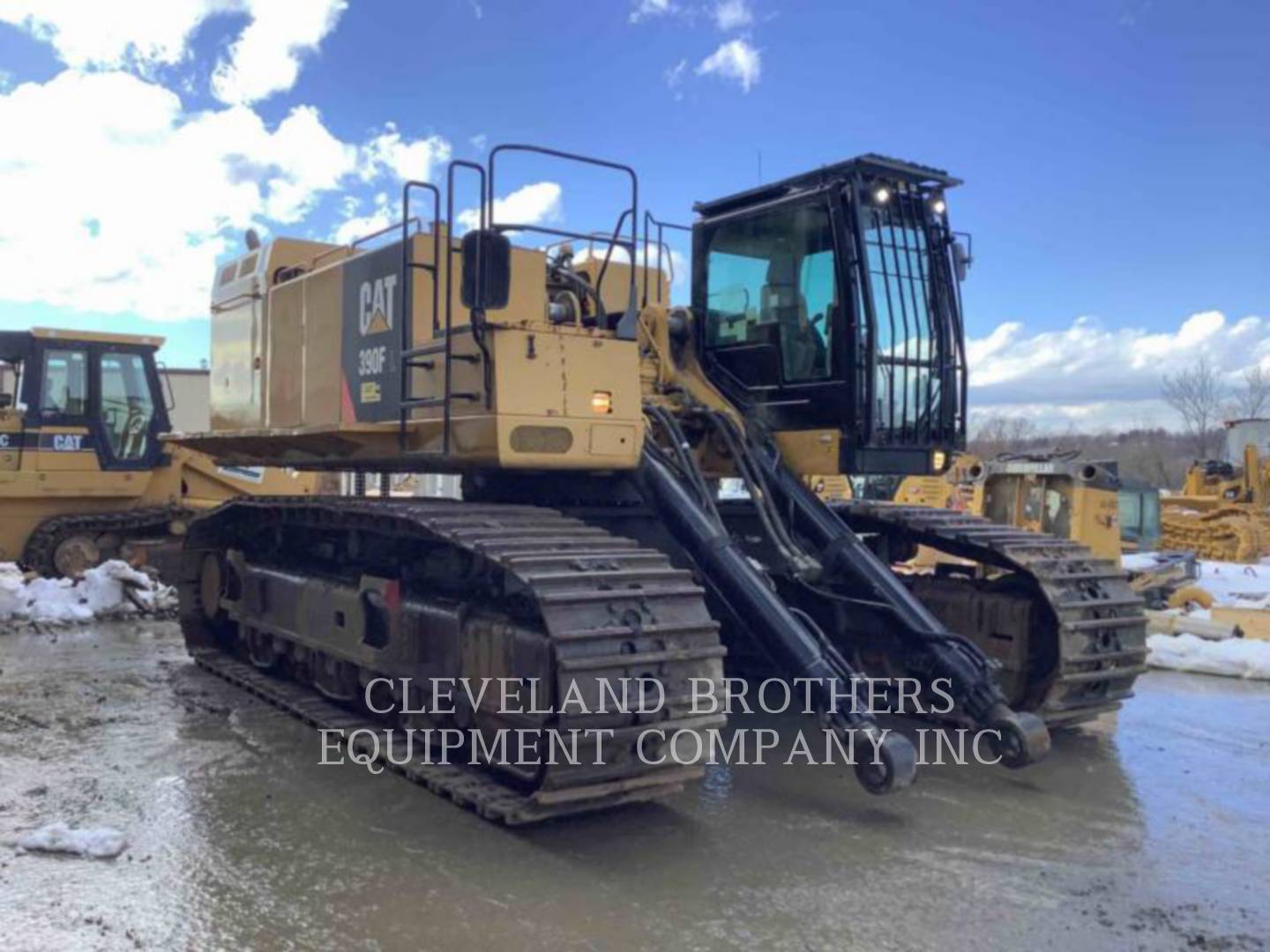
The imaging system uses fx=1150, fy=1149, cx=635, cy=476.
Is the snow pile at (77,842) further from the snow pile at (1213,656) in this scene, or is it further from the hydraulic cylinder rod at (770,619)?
the snow pile at (1213,656)

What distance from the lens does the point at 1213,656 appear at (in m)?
9.17

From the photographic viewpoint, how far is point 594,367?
552cm

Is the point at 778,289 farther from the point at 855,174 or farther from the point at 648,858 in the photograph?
the point at 648,858

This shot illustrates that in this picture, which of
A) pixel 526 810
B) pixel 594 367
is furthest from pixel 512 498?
pixel 526 810

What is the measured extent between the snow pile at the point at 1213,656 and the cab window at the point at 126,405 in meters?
11.1

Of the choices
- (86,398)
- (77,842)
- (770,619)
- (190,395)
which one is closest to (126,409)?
(86,398)

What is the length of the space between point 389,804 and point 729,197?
13.8 ft

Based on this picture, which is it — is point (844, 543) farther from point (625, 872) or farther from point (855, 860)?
point (625, 872)

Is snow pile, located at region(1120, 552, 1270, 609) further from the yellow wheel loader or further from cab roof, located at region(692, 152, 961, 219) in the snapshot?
the yellow wheel loader

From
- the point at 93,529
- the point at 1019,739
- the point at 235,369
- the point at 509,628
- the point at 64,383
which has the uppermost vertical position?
the point at 64,383

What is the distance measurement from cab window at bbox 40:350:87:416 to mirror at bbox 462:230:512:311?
994 cm

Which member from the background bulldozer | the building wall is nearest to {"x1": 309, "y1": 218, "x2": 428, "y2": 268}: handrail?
the background bulldozer

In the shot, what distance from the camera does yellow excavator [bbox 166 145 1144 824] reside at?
494cm

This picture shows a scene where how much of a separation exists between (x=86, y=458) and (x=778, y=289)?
9608 millimetres
